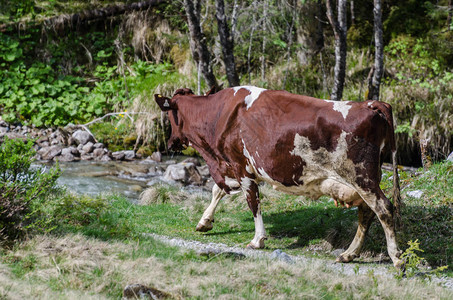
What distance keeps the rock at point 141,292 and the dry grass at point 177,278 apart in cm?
13

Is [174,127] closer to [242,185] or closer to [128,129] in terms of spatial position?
[242,185]

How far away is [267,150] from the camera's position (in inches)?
274

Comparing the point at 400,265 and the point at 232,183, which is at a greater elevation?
the point at 232,183

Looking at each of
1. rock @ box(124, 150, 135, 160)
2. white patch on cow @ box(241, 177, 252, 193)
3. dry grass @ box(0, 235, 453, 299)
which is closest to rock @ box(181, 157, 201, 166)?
rock @ box(124, 150, 135, 160)

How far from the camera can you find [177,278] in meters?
5.03

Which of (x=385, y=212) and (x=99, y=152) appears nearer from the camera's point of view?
(x=385, y=212)

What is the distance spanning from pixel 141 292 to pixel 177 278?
56 cm

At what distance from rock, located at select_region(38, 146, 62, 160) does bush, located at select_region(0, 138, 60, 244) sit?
959 centimetres

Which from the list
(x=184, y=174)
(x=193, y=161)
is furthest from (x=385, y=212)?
(x=193, y=161)

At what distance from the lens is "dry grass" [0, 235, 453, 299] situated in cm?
468

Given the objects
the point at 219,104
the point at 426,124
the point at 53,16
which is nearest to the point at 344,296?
the point at 219,104

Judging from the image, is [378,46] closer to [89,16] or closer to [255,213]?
[255,213]

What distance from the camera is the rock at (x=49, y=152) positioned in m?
15.9

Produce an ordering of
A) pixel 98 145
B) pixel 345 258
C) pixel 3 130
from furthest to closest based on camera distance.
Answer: pixel 3 130, pixel 98 145, pixel 345 258
